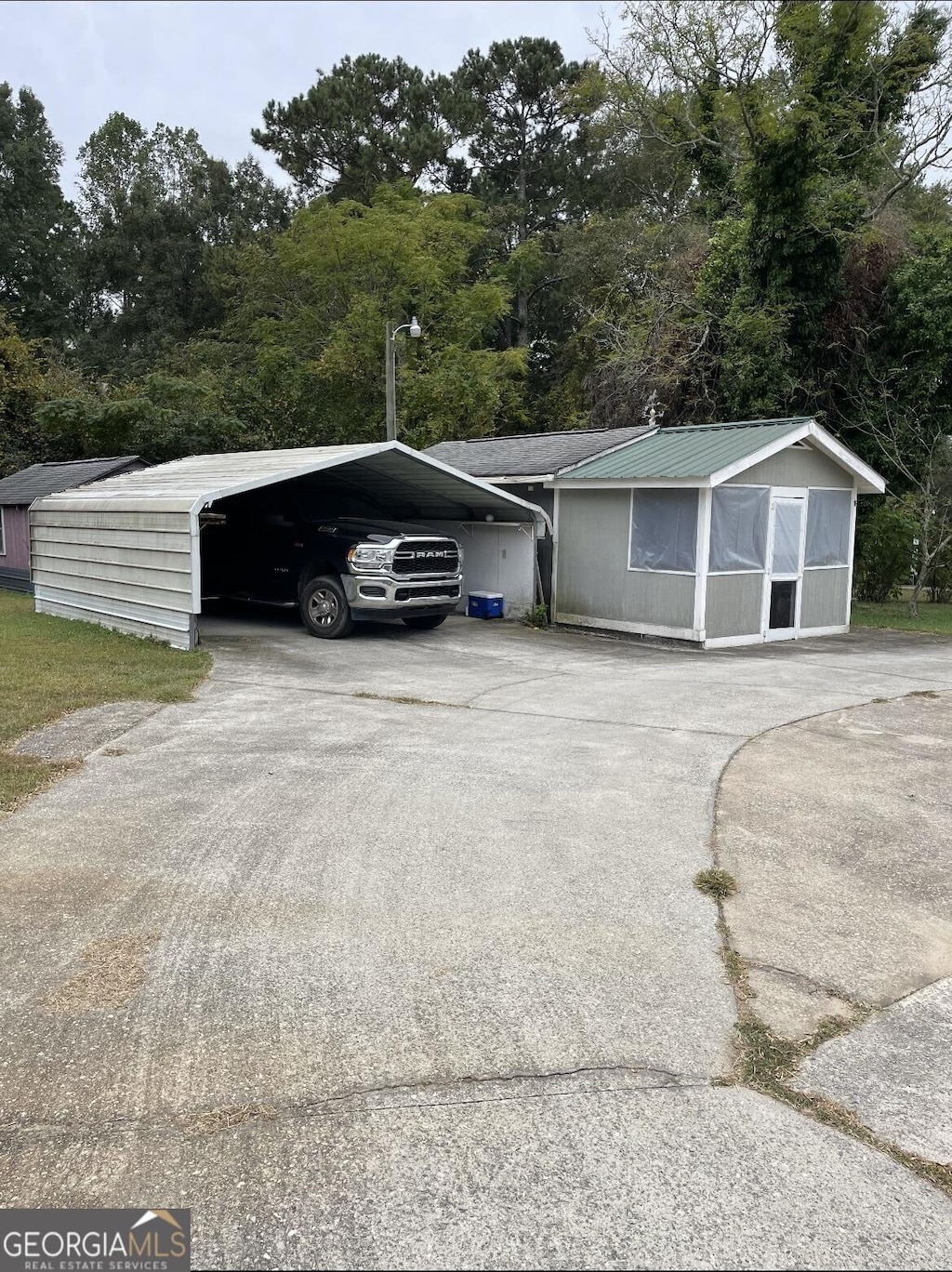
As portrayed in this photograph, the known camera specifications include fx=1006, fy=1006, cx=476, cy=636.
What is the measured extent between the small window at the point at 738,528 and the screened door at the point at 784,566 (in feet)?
0.60

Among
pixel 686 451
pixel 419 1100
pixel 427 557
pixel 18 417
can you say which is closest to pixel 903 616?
pixel 686 451

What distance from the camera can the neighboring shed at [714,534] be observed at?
13320 millimetres

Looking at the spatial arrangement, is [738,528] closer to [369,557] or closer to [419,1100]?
[369,557]

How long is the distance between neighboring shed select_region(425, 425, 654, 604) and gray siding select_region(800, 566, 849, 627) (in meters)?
3.59

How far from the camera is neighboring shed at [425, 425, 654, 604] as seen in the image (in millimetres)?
15609

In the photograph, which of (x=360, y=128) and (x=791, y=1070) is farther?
(x=360, y=128)

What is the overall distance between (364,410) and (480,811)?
930 inches

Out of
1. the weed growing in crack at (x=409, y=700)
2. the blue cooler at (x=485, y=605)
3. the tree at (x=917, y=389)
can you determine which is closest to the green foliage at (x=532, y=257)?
the tree at (x=917, y=389)

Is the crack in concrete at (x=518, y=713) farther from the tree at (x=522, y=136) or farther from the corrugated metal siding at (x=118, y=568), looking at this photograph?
the tree at (x=522, y=136)

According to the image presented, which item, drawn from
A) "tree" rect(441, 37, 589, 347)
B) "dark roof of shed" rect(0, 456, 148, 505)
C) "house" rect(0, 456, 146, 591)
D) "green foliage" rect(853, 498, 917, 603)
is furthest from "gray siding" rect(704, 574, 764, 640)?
"tree" rect(441, 37, 589, 347)

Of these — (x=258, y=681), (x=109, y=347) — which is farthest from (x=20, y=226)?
(x=258, y=681)

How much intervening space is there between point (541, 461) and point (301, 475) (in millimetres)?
5028

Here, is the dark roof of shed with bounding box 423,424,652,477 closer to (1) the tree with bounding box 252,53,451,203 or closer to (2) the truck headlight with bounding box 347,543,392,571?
(2) the truck headlight with bounding box 347,543,392,571

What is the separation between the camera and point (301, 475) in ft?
40.6
